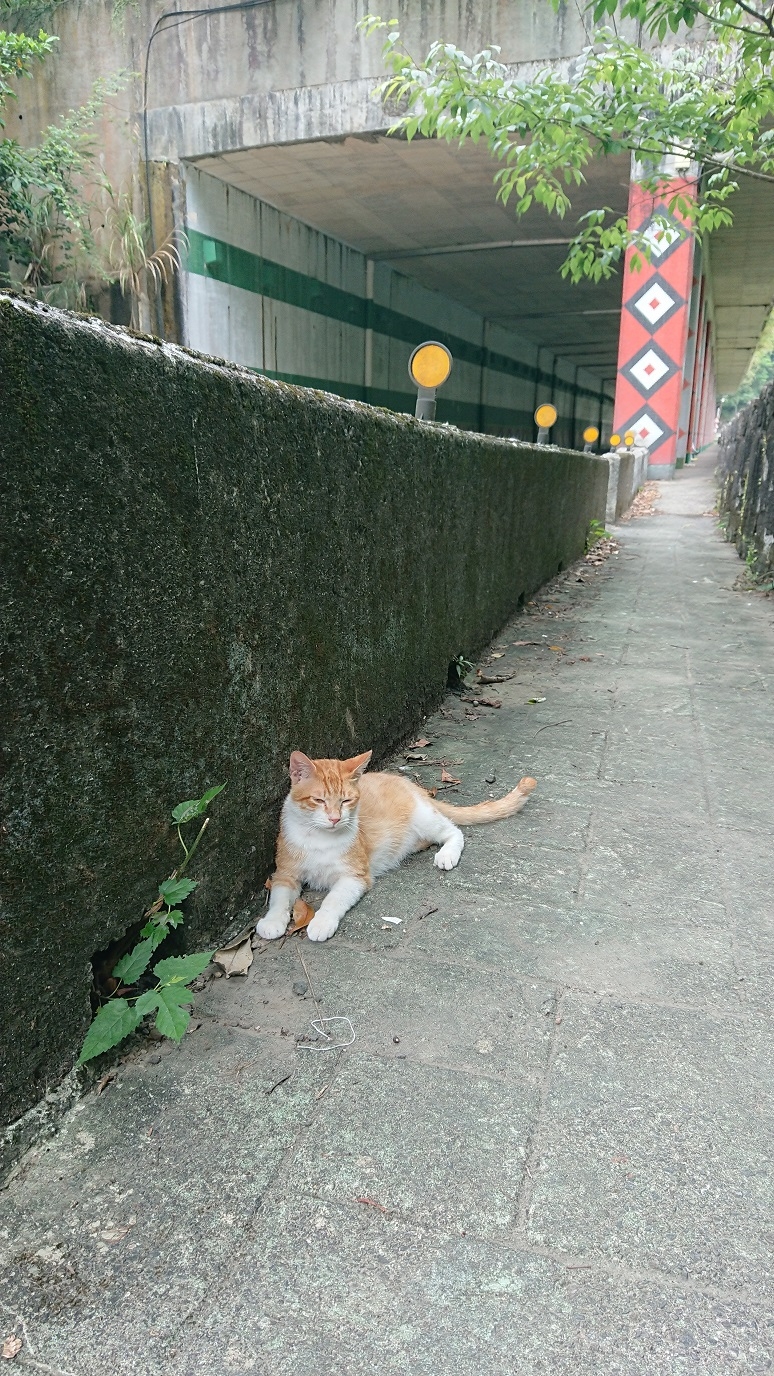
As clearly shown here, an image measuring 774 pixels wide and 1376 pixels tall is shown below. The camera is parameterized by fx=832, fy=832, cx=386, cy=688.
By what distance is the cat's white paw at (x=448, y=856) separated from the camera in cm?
280

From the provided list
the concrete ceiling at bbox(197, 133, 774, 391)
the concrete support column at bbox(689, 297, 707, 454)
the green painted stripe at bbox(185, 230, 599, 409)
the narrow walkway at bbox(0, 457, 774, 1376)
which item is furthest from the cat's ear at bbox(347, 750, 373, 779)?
the concrete support column at bbox(689, 297, 707, 454)

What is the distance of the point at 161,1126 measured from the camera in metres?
1.68

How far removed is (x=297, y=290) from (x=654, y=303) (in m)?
7.25

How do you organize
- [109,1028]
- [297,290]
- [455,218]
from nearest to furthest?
1. [109,1028]
2. [455,218]
3. [297,290]

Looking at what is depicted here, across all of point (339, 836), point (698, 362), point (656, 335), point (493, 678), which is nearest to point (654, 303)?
point (656, 335)

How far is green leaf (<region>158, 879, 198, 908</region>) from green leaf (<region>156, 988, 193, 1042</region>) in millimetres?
211

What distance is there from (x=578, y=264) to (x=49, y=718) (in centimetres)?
624

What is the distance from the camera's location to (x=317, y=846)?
253 centimetres

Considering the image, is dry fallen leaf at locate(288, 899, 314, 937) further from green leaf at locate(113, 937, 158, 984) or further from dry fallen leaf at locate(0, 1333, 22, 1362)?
dry fallen leaf at locate(0, 1333, 22, 1362)

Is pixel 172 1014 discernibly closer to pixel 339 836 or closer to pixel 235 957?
pixel 235 957

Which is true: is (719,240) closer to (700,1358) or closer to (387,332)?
(387,332)

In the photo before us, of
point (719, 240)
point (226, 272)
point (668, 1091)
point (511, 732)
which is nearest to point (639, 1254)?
point (668, 1091)

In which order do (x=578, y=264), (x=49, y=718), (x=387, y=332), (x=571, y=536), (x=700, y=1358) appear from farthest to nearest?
(x=387, y=332) < (x=571, y=536) < (x=578, y=264) < (x=49, y=718) < (x=700, y=1358)

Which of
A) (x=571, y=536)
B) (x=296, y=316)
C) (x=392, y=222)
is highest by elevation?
(x=392, y=222)
